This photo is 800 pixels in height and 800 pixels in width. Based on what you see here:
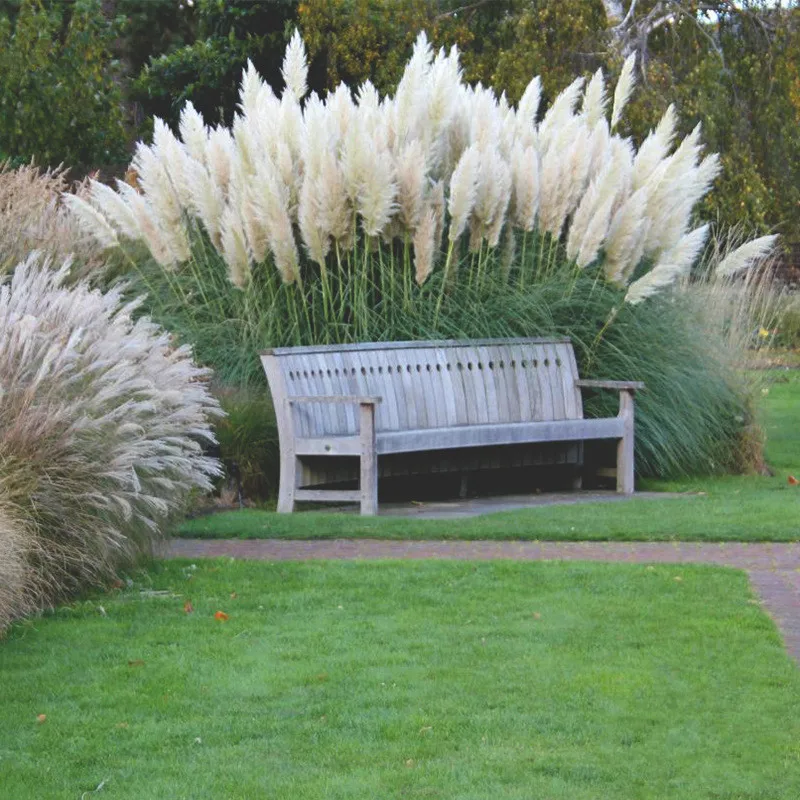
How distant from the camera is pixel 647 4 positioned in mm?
23906

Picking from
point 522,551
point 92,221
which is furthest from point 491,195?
point 522,551

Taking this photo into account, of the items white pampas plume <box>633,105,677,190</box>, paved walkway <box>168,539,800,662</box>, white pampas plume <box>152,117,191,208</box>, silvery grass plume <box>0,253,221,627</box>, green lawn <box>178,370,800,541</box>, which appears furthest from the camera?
white pampas plume <box>633,105,677,190</box>

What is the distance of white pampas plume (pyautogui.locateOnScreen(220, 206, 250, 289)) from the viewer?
1035 cm

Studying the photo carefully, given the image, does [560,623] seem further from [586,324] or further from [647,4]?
[647,4]

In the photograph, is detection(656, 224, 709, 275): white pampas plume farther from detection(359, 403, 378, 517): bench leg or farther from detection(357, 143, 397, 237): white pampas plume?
detection(359, 403, 378, 517): bench leg

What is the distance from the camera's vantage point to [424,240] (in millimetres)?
10523

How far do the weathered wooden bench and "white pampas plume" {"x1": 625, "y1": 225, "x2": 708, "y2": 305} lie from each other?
1.98 feet

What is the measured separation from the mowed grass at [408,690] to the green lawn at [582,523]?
1322 mm

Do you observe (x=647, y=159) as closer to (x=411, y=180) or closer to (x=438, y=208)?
(x=438, y=208)

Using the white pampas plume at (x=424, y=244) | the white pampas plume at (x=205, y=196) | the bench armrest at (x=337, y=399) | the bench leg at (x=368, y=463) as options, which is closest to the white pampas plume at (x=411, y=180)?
the white pampas plume at (x=424, y=244)

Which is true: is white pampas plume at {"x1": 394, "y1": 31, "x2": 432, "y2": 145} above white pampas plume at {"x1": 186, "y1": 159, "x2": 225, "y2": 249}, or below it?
above

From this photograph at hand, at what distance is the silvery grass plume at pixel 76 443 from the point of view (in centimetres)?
659

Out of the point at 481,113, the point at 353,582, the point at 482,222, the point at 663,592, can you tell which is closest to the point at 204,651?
the point at 353,582

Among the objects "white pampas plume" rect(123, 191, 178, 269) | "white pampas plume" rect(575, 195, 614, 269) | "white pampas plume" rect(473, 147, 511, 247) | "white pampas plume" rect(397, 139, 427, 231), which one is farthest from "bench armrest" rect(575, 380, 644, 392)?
"white pampas plume" rect(123, 191, 178, 269)
